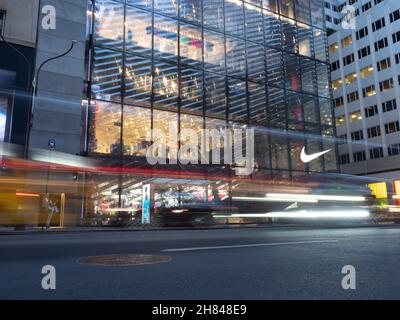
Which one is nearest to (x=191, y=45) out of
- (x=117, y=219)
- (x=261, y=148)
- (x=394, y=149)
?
(x=261, y=148)

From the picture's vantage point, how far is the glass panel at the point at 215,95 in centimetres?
3009

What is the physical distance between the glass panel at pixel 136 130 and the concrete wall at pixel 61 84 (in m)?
3.33

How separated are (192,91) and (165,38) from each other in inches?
184

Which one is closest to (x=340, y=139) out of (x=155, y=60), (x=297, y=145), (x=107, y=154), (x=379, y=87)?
(x=379, y=87)

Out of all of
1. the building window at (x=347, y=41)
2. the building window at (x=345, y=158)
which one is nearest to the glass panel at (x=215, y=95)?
the building window at (x=345, y=158)

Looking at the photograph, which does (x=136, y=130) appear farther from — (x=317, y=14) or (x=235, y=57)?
(x=317, y=14)

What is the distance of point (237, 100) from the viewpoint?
3153 cm

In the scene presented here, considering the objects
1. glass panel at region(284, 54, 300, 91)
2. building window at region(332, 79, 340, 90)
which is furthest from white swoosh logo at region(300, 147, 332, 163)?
building window at region(332, 79, 340, 90)

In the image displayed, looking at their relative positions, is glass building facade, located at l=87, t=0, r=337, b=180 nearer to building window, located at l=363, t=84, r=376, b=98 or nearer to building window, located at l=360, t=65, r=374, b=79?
building window, located at l=360, t=65, r=374, b=79

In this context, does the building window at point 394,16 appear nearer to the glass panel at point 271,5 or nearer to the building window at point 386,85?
the building window at point 386,85

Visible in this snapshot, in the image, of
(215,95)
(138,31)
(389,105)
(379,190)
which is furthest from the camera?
(389,105)

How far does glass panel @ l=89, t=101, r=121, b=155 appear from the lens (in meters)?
24.7

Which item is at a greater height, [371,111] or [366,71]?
[366,71]

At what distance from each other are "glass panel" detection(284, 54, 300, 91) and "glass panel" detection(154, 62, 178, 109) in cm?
1186
